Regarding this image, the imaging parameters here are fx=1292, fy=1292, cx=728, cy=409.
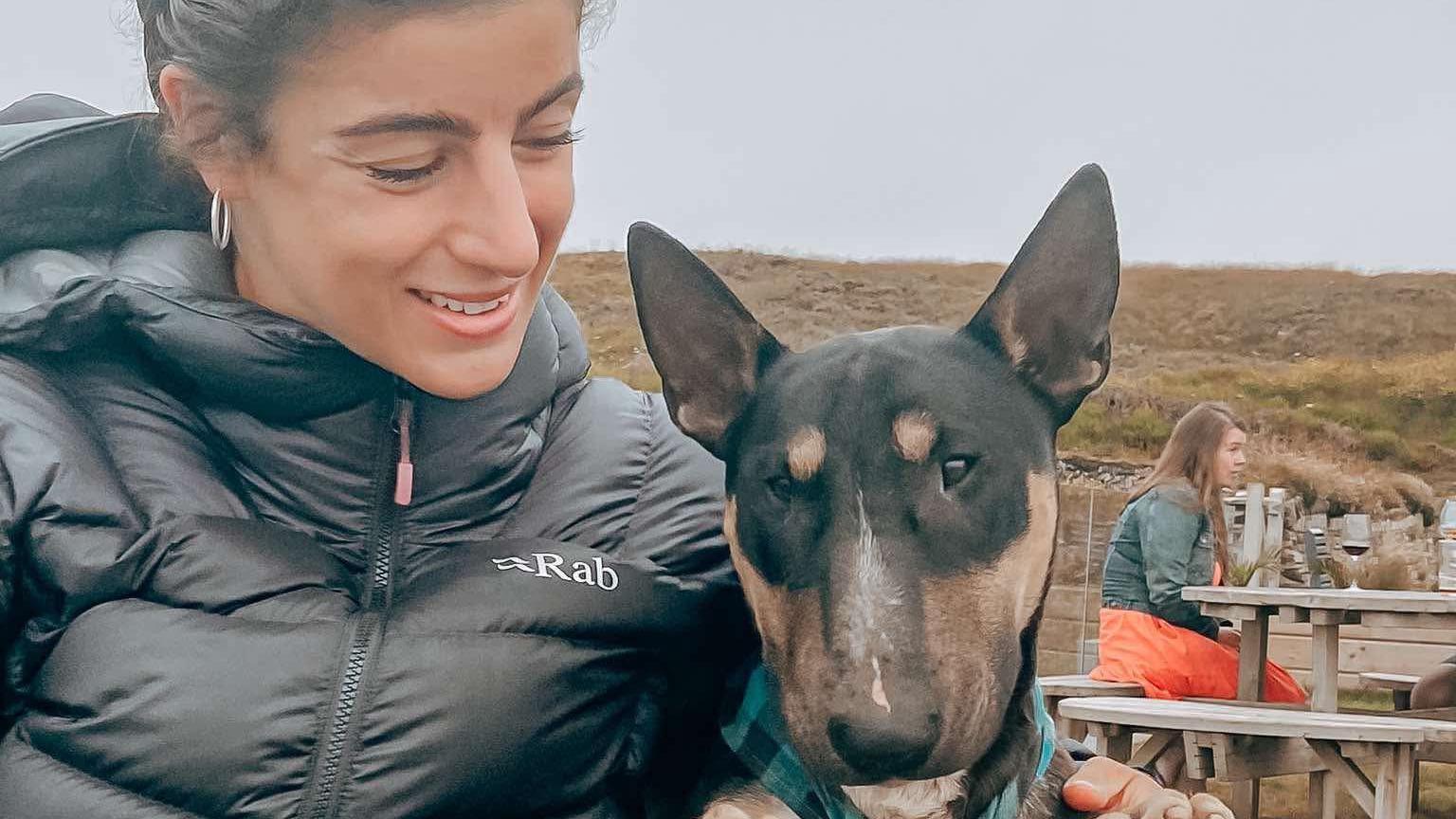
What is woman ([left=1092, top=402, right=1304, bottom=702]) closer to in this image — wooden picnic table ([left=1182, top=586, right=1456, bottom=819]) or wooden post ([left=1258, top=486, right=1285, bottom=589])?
wooden picnic table ([left=1182, top=586, right=1456, bottom=819])

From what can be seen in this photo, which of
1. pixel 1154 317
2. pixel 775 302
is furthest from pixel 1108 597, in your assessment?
pixel 775 302

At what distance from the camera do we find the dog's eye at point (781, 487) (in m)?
1.04

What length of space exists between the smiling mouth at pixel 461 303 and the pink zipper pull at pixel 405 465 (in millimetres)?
116

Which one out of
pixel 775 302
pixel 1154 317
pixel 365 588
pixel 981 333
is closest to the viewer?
pixel 981 333

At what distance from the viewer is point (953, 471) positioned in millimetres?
1011

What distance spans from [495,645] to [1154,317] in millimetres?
1892

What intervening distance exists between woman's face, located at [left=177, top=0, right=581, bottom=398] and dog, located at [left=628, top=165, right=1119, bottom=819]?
0.43ft

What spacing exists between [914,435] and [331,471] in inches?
21.9

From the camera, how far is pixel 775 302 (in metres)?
1.45

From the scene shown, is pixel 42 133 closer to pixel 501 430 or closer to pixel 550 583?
pixel 501 430

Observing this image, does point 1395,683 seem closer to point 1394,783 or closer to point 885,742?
point 1394,783

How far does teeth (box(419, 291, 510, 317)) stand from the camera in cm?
116

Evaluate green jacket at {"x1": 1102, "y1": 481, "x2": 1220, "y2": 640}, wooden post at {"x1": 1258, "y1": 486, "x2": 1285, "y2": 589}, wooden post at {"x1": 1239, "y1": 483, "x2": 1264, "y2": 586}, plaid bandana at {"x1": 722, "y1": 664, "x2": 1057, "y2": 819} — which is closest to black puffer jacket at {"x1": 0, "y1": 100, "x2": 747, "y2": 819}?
plaid bandana at {"x1": 722, "y1": 664, "x2": 1057, "y2": 819}

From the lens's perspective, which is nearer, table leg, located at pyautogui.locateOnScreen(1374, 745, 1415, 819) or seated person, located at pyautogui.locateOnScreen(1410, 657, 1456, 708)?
table leg, located at pyautogui.locateOnScreen(1374, 745, 1415, 819)
